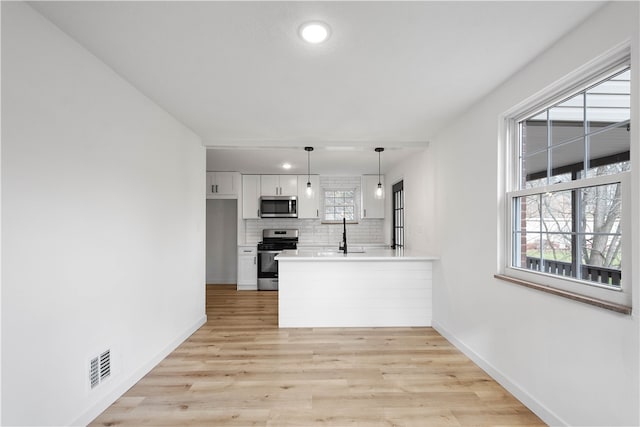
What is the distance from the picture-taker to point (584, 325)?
1620mm

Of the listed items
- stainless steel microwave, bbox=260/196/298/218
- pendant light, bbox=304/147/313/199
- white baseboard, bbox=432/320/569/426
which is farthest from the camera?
stainless steel microwave, bbox=260/196/298/218

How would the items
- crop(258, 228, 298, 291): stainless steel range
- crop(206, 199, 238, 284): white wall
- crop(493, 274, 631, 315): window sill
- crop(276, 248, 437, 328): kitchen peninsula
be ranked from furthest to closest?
crop(206, 199, 238, 284): white wall → crop(258, 228, 298, 291): stainless steel range → crop(276, 248, 437, 328): kitchen peninsula → crop(493, 274, 631, 315): window sill

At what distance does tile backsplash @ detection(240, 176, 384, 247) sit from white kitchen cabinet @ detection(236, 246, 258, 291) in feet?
0.95

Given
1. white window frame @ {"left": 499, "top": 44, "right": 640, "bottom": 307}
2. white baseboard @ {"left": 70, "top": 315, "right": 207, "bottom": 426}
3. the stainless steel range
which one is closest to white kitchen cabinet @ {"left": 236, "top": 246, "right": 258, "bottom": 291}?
the stainless steel range

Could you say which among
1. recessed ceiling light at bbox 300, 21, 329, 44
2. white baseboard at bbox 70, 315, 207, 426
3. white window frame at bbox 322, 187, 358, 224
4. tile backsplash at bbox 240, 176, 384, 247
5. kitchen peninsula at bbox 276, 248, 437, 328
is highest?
recessed ceiling light at bbox 300, 21, 329, 44

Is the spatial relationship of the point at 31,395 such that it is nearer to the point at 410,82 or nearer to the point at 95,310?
the point at 95,310

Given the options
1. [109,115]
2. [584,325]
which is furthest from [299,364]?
[109,115]

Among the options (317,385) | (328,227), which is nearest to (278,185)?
(328,227)

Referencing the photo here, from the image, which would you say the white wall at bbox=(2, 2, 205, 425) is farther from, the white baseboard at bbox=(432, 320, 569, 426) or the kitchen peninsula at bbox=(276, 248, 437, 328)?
the white baseboard at bbox=(432, 320, 569, 426)

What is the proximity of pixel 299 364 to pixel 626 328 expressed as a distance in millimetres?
2202

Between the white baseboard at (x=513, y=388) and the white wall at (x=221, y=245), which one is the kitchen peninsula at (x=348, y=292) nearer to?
the white baseboard at (x=513, y=388)

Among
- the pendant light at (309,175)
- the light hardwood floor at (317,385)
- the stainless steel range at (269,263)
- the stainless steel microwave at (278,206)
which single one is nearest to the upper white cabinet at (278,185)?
the stainless steel microwave at (278,206)

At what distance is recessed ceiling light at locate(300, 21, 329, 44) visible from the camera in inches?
63.8

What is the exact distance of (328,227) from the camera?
639 centimetres
